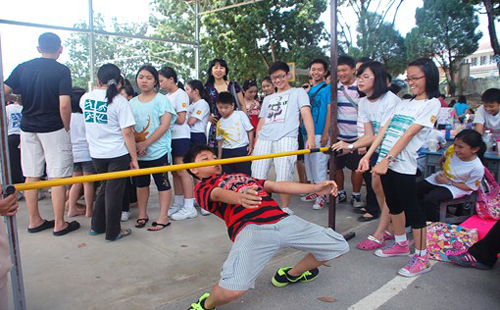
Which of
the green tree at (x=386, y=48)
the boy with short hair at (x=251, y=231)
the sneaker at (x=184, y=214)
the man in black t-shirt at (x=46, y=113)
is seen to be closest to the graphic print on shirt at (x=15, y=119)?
the man in black t-shirt at (x=46, y=113)

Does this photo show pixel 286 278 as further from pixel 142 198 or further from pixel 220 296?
pixel 142 198

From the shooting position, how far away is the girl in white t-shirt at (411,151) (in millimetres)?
2865

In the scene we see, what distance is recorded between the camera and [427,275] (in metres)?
2.97

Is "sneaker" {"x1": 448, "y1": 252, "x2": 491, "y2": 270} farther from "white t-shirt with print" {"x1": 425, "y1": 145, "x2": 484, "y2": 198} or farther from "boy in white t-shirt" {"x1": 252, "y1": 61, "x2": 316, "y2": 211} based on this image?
"boy in white t-shirt" {"x1": 252, "y1": 61, "x2": 316, "y2": 211}

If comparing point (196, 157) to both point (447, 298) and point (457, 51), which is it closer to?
point (447, 298)

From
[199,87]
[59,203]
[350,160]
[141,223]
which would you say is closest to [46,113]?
[59,203]

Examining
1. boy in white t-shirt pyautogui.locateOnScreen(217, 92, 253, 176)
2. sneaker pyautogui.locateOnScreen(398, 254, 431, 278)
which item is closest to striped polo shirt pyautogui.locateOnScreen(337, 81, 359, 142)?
boy in white t-shirt pyautogui.locateOnScreen(217, 92, 253, 176)

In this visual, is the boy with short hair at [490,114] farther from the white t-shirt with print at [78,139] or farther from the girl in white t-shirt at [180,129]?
the white t-shirt with print at [78,139]

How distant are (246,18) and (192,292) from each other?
15.5m

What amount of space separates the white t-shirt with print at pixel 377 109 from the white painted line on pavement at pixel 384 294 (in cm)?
141

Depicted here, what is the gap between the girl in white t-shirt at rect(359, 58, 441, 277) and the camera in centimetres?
287

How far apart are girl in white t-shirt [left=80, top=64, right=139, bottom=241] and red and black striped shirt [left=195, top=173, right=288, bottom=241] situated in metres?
1.50

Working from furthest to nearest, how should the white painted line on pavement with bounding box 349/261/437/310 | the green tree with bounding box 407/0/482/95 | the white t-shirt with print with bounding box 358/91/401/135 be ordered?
the green tree with bounding box 407/0/482/95 < the white t-shirt with print with bounding box 358/91/401/135 < the white painted line on pavement with bounding box 349/261/437/310

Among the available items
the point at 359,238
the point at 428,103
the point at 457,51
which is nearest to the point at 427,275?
the point at 359,238
